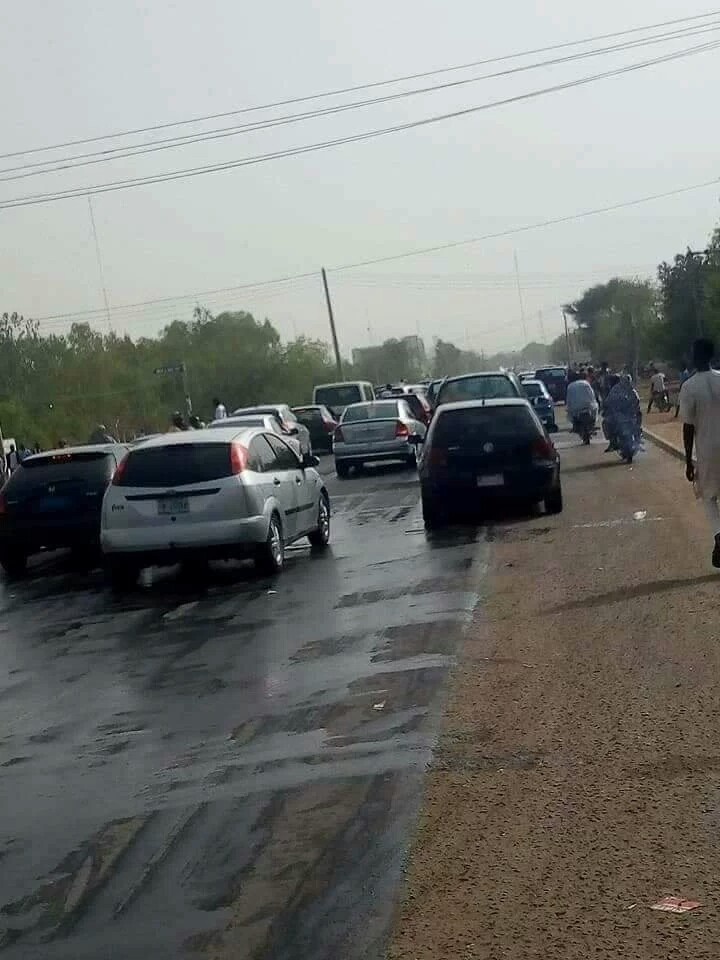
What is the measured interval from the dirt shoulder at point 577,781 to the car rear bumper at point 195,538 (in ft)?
10.7

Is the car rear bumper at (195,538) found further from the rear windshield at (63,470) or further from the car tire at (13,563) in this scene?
the car tire at (13,563)

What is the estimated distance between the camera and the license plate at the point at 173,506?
51.9 ft

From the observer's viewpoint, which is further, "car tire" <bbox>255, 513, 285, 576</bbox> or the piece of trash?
"car tire" <bbox>255, 513, 285, 576</bbox>

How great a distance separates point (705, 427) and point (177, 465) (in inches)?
228

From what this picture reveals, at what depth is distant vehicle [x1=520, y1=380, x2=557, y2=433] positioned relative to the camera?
140 ft

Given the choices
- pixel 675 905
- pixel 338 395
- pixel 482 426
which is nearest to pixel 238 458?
pixel 482 426

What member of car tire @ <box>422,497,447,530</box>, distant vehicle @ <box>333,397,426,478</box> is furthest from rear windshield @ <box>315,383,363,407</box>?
car tire @ <box>422,497,447,530</box>

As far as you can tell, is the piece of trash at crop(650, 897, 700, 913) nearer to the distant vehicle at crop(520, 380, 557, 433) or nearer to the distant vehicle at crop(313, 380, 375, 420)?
the distant vehicle at crop(520, 380, 557, 433)

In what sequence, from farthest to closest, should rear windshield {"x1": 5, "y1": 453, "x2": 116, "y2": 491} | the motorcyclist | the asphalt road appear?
the motorcyclist
rear windshield {"x1": 5, "y1": 453, "x2": 116, "y2": 491}
the asphalt road

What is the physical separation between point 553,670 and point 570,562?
522cm

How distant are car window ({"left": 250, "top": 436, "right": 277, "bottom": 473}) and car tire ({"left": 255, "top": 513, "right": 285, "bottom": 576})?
546mm

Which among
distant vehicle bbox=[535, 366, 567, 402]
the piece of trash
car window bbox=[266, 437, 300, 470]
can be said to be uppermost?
car window bbox=[266, 437, 300, 470]

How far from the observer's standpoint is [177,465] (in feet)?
52.7

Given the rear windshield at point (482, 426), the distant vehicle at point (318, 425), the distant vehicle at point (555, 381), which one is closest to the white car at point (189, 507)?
the rear windshield at point (482, 426)
